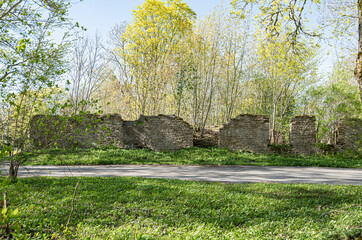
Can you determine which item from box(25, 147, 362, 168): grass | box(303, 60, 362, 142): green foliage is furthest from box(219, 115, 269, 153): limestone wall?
box(303, 60, 362, 142): green foliage

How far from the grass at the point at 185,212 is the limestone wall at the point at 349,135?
10869 mm

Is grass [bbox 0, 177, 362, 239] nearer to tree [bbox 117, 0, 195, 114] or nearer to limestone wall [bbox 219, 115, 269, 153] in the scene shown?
limestone wall [bbox 219, 115, 269, 153]

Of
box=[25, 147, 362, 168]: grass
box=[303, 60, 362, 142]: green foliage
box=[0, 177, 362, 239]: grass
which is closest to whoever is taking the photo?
box=[0, 177, 362, 239]: grass

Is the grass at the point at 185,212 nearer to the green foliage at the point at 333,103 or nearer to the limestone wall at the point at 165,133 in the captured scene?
the limestone wall at the point at 165,133

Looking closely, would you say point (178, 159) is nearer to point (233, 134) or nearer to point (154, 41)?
point (233, 134)

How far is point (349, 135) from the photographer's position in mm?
16125

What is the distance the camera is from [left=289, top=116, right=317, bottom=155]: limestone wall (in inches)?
630

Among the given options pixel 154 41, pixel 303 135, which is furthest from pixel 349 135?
pixel 154 41

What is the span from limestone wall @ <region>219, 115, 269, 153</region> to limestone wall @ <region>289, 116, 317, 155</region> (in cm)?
176

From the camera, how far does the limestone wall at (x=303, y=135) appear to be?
16.0 meters

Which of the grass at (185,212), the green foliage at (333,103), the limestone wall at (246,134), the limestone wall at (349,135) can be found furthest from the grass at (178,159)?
the grass at (185,212)

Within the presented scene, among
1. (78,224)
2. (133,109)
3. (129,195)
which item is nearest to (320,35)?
(129,195)

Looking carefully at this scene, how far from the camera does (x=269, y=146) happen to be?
16188 millimetres

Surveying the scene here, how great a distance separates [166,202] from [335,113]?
16836mm
